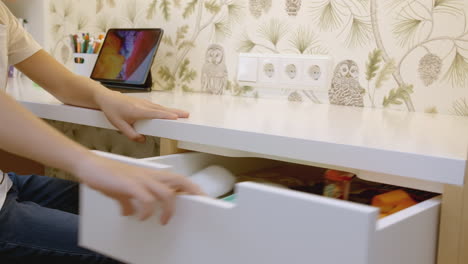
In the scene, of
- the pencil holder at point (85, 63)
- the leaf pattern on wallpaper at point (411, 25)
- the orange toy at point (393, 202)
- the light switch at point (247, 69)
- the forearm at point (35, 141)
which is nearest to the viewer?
the forearm at point (35, 141)

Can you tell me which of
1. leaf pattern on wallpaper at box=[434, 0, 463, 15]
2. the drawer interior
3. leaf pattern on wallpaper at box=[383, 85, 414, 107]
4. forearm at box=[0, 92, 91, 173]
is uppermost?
leaf pattern on wallpaper at box=[434, 0, 463, 15]

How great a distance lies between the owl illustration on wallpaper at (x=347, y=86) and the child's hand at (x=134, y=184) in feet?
2.37

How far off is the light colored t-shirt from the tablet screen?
362mm

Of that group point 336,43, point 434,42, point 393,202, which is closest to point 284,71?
point 336,43

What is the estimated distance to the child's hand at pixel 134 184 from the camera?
0.55m

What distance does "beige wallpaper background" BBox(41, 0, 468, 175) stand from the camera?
3.59ft

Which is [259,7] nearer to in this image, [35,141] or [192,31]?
[192,31]

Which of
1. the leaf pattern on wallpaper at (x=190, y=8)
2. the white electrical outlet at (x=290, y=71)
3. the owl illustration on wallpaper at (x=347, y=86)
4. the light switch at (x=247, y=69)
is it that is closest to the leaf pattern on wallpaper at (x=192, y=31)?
the leaf pattern on wallpaper at (x=190, y=8)

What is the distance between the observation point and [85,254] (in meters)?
0.84

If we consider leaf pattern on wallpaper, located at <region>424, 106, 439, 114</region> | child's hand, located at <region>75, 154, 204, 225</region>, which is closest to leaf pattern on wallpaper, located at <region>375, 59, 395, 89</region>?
leaf pattern on wallpaper, located at <region>424, 106, 439, 114</region>

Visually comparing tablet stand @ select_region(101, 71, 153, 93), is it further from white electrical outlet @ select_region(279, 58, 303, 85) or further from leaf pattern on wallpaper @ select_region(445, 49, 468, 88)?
leaf pattern on wallpaper @ select_region(445, 49, 468, 88)

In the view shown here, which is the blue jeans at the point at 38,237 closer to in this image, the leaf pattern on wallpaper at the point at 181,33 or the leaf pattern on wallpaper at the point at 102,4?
the leaf pattern on wallpaper at the point at 181,33

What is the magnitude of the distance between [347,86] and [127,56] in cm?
66

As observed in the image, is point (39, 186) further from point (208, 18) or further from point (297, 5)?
point (297, 5)
